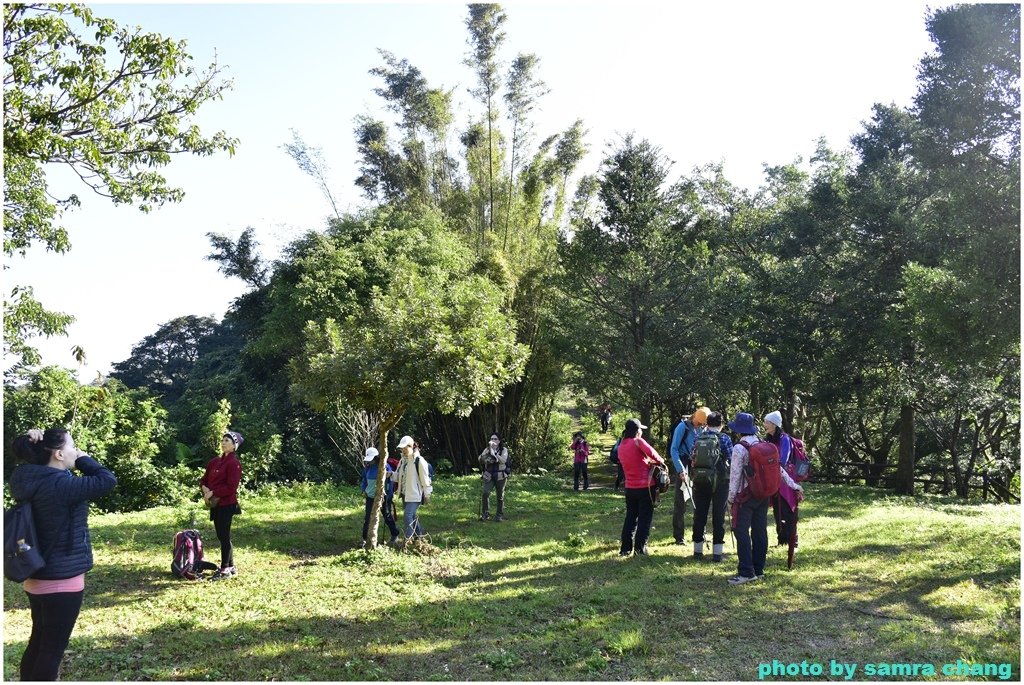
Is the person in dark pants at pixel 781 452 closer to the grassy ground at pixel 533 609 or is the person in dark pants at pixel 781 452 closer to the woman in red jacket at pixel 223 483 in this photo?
the grassy ground at pixel 533 609

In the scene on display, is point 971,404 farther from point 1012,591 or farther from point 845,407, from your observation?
point 1012,591

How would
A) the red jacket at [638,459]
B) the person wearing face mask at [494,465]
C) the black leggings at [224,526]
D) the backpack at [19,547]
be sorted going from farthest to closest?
the person wearing face mask at [494,465]
the red jacket at [638,459]
the black leggings at [224,526]
the backpack at [19,547]

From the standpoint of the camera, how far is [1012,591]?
6.59m

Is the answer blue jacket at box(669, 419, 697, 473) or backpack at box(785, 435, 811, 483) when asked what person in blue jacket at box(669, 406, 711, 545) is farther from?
backpack at box(785, 435, 811, 483)

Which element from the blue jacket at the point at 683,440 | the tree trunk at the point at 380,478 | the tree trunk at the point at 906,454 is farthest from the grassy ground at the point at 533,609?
the tree trunk at the point at 906,454

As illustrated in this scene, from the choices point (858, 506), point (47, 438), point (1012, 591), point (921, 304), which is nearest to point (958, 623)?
point (1012, 591)

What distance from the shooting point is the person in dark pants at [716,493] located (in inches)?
317

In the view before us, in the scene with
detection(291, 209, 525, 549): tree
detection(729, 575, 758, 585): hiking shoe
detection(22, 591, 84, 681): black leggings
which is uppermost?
detection(291, 209, 525, 549): tree

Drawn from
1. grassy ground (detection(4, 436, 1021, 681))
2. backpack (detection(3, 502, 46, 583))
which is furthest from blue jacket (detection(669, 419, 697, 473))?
backpack (detection(3, 502, 46, 583))

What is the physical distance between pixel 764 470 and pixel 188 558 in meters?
5.79

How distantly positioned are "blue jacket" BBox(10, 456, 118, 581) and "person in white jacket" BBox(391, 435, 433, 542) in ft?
16.6

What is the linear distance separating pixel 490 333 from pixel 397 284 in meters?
1.40

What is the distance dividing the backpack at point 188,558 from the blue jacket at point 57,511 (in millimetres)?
3801

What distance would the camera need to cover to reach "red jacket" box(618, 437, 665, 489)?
315 inches
